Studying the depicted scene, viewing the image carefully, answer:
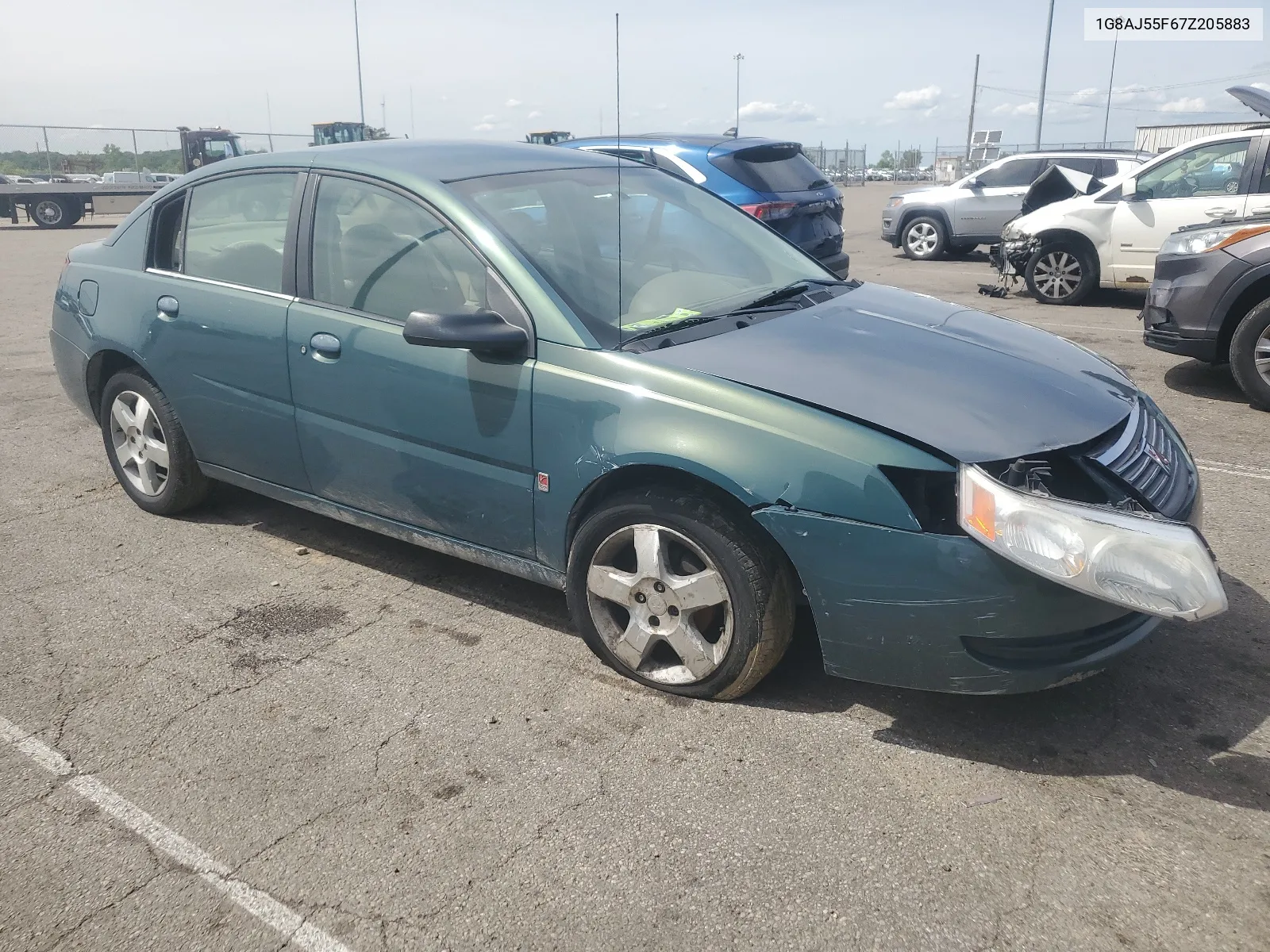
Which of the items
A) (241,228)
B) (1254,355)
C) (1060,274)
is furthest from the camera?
(1060,274)

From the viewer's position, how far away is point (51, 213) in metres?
26.8

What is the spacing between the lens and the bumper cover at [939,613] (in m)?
2.61

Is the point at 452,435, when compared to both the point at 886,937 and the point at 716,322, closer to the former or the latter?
the point at 716,322

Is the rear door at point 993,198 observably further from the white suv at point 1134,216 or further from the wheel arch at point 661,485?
the wheel arch at point 661,485

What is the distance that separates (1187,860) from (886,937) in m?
0.77

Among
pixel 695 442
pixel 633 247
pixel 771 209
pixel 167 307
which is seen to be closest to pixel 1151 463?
pixel 695 442

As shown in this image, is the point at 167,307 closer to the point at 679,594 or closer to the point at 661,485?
the point at 661,485

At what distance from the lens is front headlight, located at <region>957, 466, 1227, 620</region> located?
2455mm

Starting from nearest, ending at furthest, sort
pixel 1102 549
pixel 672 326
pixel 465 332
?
1. pixel 1102 549
2. pixel 465 332
3. pixel 672 326

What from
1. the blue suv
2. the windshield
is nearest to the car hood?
the windshield

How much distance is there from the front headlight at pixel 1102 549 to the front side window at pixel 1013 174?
13071 mm

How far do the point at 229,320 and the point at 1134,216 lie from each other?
8.76 metres

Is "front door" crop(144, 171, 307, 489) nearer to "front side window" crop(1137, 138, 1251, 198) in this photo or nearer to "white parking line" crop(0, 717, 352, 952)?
"white parking line" crop(0, 717, 352, 952)

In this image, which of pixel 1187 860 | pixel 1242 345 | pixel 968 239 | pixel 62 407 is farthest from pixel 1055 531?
pixel 968 239
